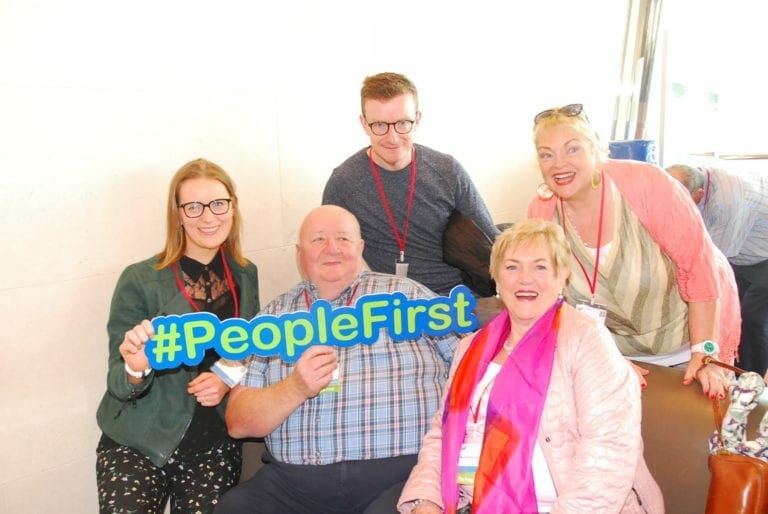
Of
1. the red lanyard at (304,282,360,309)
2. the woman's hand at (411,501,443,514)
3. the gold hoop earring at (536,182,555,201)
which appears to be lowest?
the woman's hand at (411,501,443,514)

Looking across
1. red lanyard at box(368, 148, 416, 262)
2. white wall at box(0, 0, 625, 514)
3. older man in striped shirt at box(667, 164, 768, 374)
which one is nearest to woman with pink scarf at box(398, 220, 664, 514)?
red lanyard at box(368, 148, 416, 262)

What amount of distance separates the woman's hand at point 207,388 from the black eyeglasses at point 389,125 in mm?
1157

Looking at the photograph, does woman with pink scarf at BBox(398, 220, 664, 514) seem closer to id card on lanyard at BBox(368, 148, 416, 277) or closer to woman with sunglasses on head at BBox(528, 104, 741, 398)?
woman with sunglasses on head at BBox(528, 104, 741, 398)

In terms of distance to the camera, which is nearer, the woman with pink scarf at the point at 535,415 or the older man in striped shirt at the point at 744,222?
the woman with pink scarf at the point at 535,415

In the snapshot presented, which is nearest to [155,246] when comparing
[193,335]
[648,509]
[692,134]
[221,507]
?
[193,335]

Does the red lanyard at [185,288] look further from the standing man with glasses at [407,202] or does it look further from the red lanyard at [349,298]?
the standing man with glasses at [407,202]

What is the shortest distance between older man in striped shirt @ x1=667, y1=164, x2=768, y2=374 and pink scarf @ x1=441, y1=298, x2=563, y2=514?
1.89m

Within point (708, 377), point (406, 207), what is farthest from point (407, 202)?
point (708, 377)

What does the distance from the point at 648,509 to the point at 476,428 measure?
51 cm

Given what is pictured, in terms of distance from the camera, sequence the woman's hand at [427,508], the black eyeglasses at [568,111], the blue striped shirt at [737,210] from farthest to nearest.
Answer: the blue striped shirt at [737,210]
the black eyeglasses at [568,111]
the woman's hand at [427,508]

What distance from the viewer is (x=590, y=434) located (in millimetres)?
1715

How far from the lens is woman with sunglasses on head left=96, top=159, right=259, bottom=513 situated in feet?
7.36

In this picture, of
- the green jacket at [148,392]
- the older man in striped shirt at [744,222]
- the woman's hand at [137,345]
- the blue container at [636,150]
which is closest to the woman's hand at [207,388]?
the green jacket at [148,392]

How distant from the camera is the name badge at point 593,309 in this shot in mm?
2195
